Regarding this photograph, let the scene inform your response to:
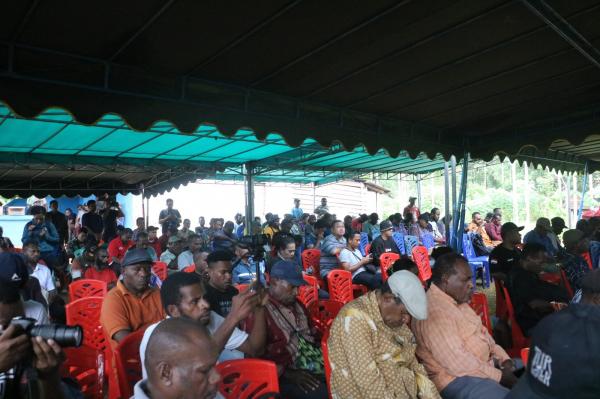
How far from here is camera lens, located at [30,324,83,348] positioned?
1425 mm

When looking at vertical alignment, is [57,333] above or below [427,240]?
above

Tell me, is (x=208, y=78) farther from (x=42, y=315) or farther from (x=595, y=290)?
(x=595, y=290)

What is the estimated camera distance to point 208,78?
3596mm

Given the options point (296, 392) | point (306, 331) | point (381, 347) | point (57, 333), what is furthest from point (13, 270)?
point (381, 347)

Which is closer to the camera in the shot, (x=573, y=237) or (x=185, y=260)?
(x=573, y=237)

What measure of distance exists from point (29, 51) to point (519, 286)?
4.56 metres

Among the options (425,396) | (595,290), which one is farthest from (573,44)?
(425,396)

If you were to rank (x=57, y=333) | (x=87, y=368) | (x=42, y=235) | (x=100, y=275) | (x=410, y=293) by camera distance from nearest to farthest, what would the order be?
(x=57, y=333) → (x=410, y=293) → (x=87, y=368) → (x=100, y=275) → (x=42, y=235)

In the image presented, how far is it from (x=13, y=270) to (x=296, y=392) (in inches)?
75.5

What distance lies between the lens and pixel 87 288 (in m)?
4.88

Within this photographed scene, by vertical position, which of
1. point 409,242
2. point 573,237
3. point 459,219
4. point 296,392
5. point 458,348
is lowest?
point 296,392

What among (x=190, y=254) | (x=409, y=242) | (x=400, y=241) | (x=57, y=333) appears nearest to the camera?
(x=57, y=333)

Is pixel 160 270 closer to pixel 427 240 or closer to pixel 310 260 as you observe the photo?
pixel 310 260

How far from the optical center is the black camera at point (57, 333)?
143cm
